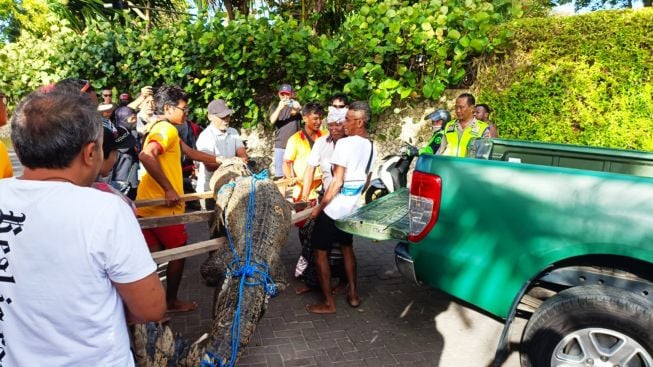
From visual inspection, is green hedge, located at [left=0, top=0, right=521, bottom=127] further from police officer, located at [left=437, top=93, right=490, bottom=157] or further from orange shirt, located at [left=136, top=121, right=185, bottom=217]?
orange shirt, located at [left=136, top=121, right=185, bottom=217]

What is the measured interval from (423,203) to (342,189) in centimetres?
90

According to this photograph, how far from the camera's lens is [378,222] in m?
3.14

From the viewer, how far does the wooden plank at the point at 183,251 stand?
222 centimetres

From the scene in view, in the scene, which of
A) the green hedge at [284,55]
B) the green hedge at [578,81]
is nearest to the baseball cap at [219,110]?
the green hedge at [284,55]

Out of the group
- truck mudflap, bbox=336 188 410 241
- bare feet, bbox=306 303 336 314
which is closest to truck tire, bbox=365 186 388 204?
truck mudflap, bbox=336 188 410 241

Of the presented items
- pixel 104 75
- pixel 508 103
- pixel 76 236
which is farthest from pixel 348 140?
pixel 104 75

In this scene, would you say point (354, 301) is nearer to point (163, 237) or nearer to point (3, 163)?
point (163, 237)

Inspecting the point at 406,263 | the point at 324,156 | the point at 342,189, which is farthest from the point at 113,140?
the point at 324,156

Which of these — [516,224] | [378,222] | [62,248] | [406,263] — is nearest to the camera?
[62,248]

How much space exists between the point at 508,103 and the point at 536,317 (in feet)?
16.5

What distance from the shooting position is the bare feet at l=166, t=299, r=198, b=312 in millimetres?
3544

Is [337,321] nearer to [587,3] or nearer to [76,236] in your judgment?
[76,236]

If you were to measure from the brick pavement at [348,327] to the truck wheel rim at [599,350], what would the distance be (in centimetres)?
90

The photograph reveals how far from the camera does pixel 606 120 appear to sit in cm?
594
